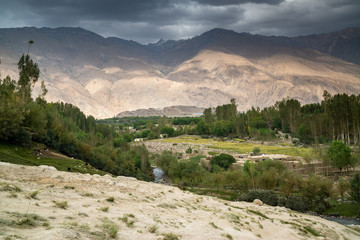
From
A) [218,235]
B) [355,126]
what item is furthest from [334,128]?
[218,235]

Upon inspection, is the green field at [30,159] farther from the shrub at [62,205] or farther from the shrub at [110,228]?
the shrub at [110,228]

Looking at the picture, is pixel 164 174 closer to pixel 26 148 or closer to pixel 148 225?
pixel 26 148

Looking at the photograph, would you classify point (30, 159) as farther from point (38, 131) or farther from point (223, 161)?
point (223, 161)

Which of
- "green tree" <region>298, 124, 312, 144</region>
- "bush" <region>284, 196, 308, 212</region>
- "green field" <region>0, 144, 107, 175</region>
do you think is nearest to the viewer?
"green field" <region>0, 144, 107, 175</region>

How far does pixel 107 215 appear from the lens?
53.7ft

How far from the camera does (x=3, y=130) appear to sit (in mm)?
49875

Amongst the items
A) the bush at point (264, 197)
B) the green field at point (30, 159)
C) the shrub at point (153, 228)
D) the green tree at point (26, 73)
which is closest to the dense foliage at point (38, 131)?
the green tree at point (26, 73)

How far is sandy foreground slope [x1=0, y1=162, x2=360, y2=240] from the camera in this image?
43.1 feet

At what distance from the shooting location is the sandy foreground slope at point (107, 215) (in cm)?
1315

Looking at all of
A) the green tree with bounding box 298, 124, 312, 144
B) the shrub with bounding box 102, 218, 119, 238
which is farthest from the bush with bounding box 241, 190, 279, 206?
the green tree with bounding box 298, 124, 312, 144

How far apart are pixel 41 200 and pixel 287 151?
325ft

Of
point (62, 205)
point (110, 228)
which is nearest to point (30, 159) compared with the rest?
point (62, 205)

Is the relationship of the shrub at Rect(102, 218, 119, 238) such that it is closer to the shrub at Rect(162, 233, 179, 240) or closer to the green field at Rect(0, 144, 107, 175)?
the shrub at Rect(162, 233, 179, 240)

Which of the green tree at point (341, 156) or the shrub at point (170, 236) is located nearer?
the shrub at point (170, 236)
